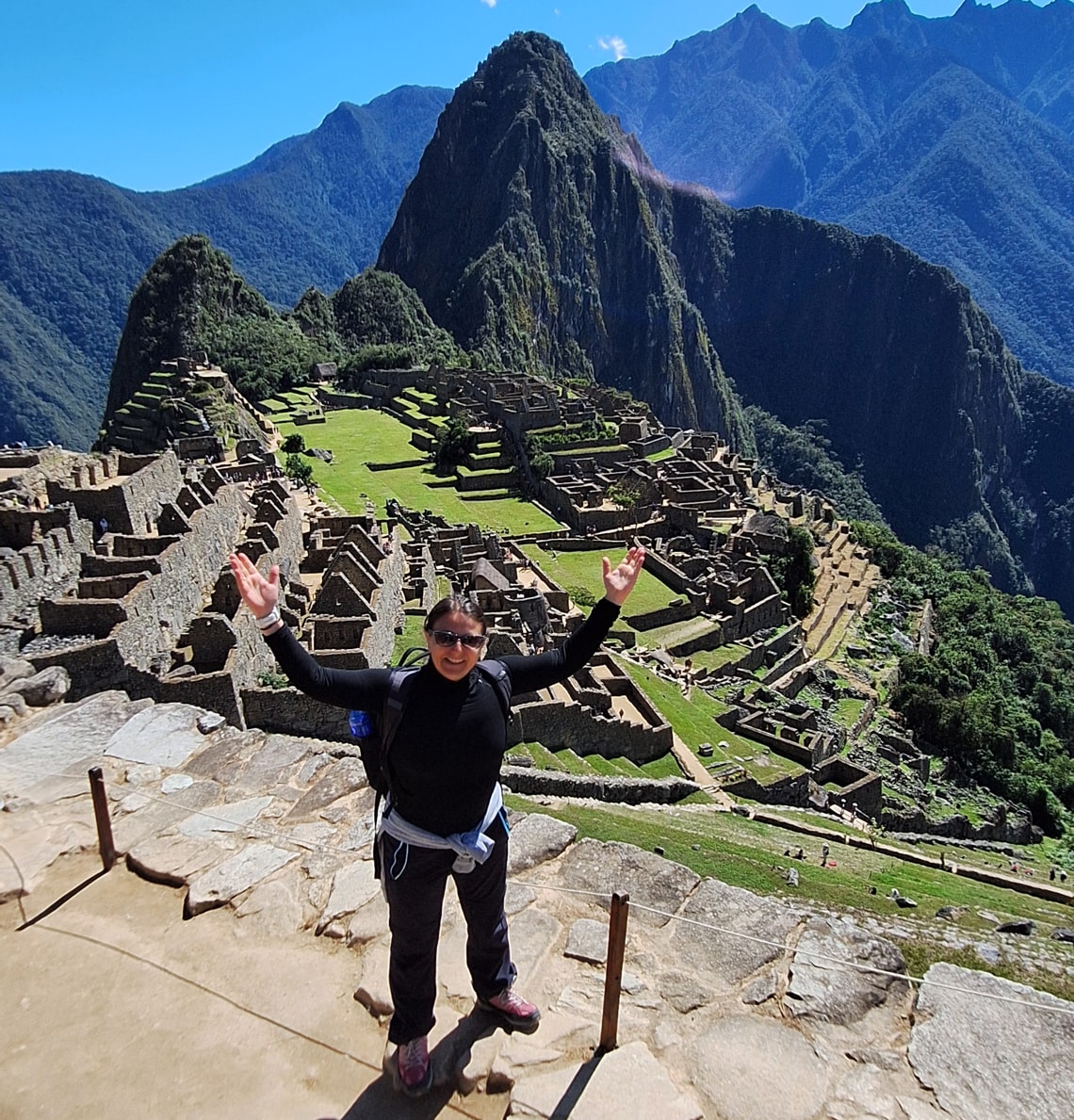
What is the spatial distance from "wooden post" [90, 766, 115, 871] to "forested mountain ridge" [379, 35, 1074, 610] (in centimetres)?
13221

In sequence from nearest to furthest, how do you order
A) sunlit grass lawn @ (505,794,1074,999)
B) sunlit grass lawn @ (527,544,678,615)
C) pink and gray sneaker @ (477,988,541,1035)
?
pink and gray sneaker @ (477,988,541,1035)
sunlit grass lawn @ (505,794,1074,999)
sunlit grass lawn @ (527,544,678,615)

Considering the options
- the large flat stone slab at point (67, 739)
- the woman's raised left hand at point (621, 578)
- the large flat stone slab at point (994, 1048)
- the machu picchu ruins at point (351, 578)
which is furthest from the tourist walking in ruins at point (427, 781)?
the machu picchu ruins at point (351, 578)

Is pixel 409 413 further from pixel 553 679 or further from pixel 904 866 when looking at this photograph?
pixel 553 679

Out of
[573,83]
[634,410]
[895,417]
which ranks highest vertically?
[573,83]

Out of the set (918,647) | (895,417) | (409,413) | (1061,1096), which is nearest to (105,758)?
(1061,1096)

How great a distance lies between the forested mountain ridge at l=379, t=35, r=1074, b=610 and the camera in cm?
14738

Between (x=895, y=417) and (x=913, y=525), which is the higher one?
(x=895, y=417)

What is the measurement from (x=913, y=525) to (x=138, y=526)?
144 meters

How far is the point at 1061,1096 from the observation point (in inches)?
133

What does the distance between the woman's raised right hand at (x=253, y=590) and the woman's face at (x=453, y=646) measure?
0.69m

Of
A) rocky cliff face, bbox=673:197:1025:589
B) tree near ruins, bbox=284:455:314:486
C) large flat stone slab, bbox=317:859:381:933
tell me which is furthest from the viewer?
rocky cliff face, bbox=673:197:1025:589

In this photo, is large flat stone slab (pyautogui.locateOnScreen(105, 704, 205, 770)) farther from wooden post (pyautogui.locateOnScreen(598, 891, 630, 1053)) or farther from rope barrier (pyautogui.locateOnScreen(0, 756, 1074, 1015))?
wooden post (pyautogui.locateOnScreen(598, 891, 630, 1053))

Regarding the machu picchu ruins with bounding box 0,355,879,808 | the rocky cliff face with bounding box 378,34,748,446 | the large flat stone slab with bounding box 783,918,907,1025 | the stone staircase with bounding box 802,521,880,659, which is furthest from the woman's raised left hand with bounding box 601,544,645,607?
the rocky cliff face with bounding box 378,34,748,446

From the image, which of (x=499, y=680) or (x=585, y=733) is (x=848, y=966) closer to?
(x=499, y=680)
